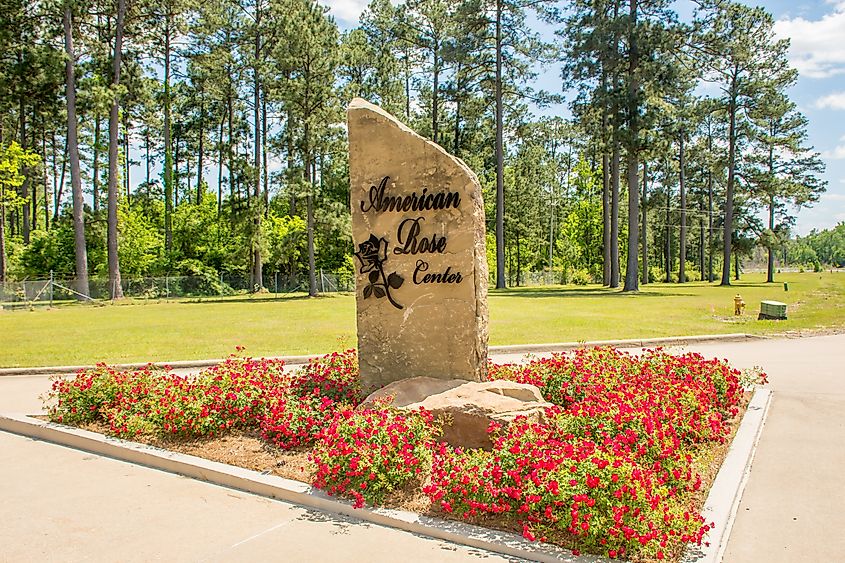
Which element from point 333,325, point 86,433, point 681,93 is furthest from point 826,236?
point 86,433

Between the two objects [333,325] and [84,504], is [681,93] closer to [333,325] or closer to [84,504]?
[333,325]

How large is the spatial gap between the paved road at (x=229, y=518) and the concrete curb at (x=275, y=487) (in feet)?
0.30

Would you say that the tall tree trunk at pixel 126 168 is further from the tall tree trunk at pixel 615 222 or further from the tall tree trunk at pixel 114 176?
the tall tree trunk at pixel 615 222

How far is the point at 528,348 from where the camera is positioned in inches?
484

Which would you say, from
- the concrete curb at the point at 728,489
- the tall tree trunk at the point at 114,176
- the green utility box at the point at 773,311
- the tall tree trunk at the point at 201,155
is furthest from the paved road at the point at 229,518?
the tall tree trunk at the point at 201,155

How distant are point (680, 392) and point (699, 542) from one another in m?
2.92

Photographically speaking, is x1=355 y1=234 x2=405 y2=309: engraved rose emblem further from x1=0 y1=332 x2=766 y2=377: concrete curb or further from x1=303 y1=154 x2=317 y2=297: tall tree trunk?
x1=303 y1=154 x2=317 y2=297: tall tree trunk

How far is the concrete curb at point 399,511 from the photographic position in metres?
3.99

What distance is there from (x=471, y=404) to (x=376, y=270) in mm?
2067

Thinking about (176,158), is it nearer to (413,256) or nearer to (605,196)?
(605,196)

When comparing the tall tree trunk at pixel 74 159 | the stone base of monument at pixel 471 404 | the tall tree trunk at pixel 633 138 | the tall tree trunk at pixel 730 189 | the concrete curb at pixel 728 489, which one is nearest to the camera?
the concrete curb at pixel 728 489

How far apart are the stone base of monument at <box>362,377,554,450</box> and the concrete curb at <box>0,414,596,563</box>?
1292mm

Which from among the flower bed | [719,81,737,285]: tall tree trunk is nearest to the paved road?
the flower bed

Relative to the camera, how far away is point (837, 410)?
7562 millimetres
